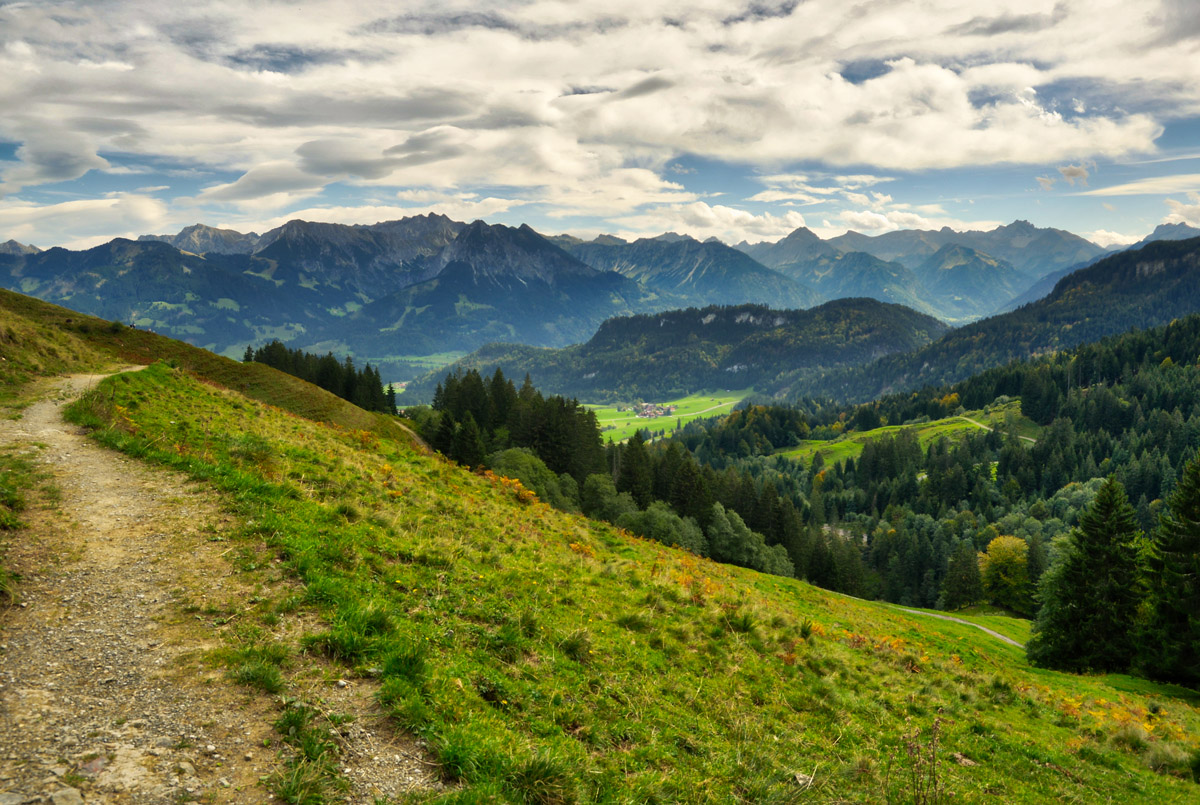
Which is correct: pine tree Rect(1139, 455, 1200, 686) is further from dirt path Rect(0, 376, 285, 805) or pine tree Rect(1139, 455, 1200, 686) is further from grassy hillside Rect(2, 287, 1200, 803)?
dirt path Rect(0, 376, 285, 805)

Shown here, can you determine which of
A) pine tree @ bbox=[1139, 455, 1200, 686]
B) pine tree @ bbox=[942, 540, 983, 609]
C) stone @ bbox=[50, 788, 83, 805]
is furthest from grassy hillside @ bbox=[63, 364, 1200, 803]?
pine tree @ bbox=[942, 540, 983, 609]

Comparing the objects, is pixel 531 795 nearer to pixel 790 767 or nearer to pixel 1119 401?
pixel 790 767

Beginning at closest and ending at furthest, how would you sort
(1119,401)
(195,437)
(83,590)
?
(83,590) → (195,437) → (1119,401)

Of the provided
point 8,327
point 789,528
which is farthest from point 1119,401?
point 8,327

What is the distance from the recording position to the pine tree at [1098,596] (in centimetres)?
3703

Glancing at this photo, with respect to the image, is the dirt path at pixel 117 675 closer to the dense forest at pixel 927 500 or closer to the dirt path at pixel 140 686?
the dirt path at pixel 140 686

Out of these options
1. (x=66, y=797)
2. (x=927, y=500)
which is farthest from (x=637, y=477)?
(x=927, y=500)

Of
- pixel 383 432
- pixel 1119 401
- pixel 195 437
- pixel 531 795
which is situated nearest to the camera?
pixel 531 795

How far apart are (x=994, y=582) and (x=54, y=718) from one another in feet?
390

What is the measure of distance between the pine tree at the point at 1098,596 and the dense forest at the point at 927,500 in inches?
12.7

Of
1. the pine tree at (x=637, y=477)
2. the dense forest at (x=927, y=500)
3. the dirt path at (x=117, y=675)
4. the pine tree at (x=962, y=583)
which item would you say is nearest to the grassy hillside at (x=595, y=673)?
the dirt path at (x=117, y=675)

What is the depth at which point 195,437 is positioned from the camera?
Answer: 21.1 m

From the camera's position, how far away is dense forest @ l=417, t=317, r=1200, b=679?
215ft

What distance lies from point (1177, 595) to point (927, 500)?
140211mm
